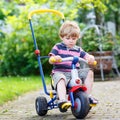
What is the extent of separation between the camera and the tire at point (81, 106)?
5762 millimetres

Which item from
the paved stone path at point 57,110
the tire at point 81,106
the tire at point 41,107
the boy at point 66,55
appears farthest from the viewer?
the tire at point 41,107

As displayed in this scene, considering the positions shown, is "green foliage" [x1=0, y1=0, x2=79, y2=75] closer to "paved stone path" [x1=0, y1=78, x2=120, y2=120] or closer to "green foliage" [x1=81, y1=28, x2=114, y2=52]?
"green foliage" [x1=81, y1=28, x2=114, y2=52]

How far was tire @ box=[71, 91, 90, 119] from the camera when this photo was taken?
5762 mm

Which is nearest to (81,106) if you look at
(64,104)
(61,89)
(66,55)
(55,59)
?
(64,104)

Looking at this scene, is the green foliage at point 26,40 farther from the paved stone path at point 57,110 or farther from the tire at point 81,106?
the tire at point 81,106

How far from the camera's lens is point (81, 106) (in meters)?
5.77

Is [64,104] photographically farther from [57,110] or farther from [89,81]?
[57,110]

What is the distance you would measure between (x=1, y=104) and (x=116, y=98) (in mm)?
1890

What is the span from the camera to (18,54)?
1516 centimetres

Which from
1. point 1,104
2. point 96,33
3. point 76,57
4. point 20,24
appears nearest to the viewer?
point 76,57

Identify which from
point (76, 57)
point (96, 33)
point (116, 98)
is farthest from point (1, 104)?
point (96, 33)

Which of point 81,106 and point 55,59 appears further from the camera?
point 55,59

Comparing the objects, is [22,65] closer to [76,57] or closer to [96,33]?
[96,33]

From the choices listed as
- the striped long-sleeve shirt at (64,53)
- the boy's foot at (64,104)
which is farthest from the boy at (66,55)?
the boy's foot at (64,104)
